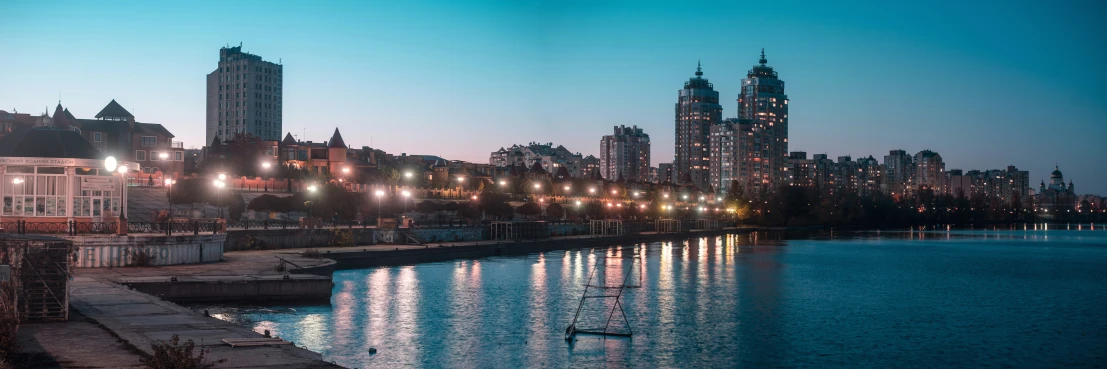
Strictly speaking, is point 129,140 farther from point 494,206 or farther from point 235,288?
point 235,288

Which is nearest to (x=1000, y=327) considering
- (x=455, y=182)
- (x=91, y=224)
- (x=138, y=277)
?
(x=138, y=277)

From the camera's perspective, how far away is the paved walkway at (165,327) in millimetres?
20375

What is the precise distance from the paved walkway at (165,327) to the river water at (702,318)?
3.85m

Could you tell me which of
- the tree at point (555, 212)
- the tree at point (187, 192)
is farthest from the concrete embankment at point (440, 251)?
the tree at point (187, 192)

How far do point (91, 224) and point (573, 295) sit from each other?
23027 mm

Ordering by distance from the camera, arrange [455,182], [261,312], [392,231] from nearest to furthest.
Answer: [261,312] < [392,231] < [455,182]

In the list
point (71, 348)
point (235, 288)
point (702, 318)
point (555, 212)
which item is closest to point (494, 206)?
point (555, 212)

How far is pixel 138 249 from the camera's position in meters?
42.4

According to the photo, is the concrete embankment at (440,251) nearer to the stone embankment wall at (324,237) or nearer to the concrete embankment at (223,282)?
the stone embankment wall at (324,237)

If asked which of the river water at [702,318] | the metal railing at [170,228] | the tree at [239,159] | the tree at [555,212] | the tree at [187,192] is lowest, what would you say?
the river water at [702,318]

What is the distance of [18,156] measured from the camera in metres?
43.1

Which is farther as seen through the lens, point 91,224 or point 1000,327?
point 91,224

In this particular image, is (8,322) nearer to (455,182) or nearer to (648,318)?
(648,318)

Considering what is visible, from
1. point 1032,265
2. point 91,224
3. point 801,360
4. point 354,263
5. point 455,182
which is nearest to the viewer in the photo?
point 801,360
